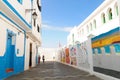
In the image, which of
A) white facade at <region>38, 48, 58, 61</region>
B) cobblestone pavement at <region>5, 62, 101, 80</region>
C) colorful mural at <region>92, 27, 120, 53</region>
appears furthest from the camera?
white facade at <region>38, 48, 58, 61</region>

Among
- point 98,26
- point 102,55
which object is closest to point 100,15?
point 98,26

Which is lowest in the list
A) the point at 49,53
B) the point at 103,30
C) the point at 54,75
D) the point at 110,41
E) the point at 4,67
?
the point at 54,75

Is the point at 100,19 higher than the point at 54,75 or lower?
higher

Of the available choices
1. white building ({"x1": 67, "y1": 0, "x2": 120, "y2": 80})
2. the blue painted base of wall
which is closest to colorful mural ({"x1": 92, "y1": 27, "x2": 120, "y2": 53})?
white building ({"x1": 67, "y1": 0, "x2": 120, "y2": 80})

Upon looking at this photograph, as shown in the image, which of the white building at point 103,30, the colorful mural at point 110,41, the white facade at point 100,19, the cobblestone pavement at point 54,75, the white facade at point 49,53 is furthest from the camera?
the white facade at point 49,53

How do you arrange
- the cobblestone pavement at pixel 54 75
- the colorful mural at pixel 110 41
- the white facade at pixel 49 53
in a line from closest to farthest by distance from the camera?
the cobblestone pavement at pixel 54 75
the colorful mural at pixel 110 41
the white facade at pixel 49 53

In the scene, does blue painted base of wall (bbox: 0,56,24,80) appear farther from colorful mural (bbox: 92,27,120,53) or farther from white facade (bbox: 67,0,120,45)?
white facade (bbox: 67,0,120,45)

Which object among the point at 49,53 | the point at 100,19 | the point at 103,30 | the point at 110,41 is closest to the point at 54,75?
the point at 110,41

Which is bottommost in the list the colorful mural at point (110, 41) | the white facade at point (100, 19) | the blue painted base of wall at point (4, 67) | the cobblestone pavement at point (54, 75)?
the cobblestone pavement at point (54, 75)

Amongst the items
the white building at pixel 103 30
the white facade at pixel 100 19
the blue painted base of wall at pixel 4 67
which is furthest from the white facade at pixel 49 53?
the blue painted base of wall at pixel 4 67

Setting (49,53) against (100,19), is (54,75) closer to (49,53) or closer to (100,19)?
(100,19)

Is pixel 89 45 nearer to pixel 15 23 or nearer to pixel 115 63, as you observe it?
pixel 115 63

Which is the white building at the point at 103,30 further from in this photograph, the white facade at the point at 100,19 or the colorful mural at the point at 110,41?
the colorful mural at the point at 110,41

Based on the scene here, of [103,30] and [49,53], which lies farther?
[49,53]
